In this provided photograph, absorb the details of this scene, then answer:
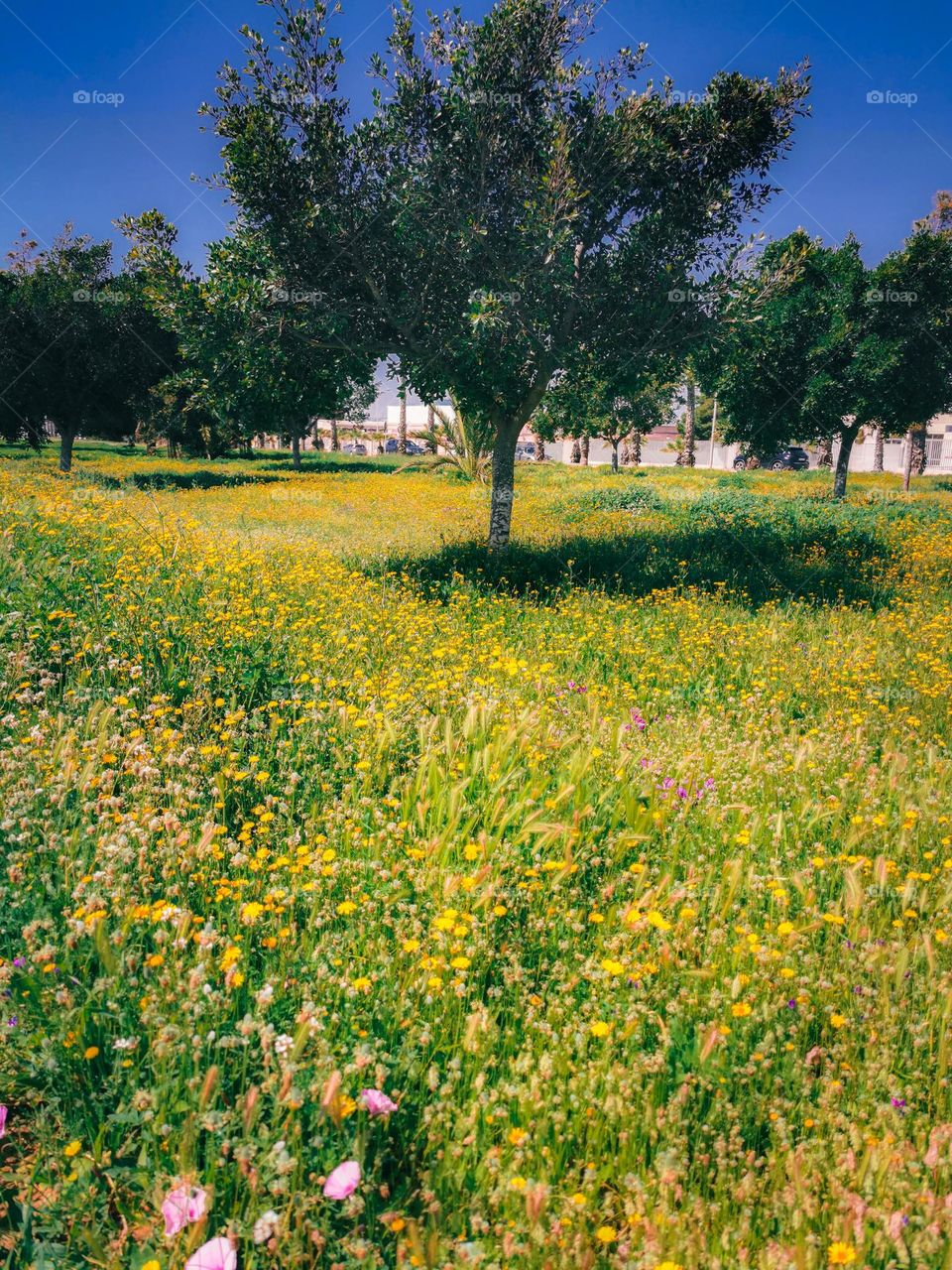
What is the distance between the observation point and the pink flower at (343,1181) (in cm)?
191

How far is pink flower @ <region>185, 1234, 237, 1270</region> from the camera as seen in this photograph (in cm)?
177

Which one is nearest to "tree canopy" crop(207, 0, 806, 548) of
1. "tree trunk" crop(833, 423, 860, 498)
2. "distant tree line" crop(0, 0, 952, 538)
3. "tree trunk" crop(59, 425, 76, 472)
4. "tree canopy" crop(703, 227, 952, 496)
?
"distant tree line" crop(0, 0, 952, 538)

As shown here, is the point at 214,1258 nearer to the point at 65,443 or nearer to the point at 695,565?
the point at 695,565

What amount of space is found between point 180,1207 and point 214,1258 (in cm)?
20

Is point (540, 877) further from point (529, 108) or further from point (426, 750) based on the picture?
point (529, 108)

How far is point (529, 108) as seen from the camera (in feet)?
39.2

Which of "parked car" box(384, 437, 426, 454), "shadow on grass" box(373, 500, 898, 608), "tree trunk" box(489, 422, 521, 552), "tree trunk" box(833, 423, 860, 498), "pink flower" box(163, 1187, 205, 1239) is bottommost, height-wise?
"pink flower" box(163, 1187, 205, 1239)

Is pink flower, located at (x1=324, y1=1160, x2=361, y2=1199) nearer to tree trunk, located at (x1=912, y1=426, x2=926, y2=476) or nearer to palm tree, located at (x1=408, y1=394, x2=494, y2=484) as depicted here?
palm tree, located at (x1=408, y1=394, x2=494, y2=484)

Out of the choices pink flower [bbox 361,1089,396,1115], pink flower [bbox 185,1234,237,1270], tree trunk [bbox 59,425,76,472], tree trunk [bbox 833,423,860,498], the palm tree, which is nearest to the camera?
pink flower [bbox 185,1234,237,1270]

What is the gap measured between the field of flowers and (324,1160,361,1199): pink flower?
11mm

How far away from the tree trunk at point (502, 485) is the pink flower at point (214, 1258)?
12.9m

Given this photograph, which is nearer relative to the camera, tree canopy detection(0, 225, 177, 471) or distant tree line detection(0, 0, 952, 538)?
distant tree line detection(0, 0, 952, 538)

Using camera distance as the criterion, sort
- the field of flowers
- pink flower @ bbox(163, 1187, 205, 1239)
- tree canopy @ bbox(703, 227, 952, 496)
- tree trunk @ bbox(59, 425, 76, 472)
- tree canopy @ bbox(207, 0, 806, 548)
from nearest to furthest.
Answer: pink flower @ bbox(163, 1187, 205, 1239) < the field of flowers < tree canopy @ bbox(207, 0, 806, 548) < tree canopy @ bbox(703, 227, 952, 496) < tree trunk @ bbox(59, 425, 76, 472)

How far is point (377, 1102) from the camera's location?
224 cm
